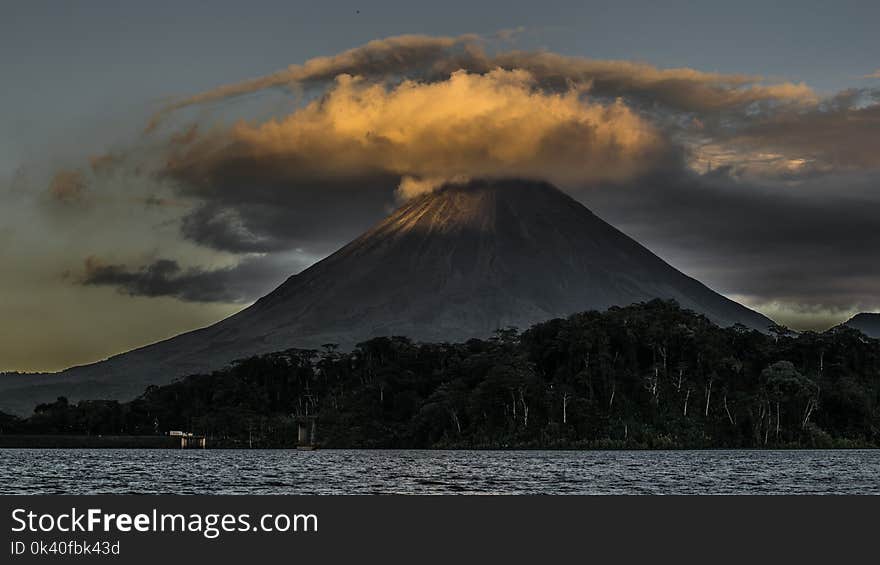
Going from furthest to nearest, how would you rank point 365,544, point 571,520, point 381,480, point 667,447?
1. point 667,447
2. point 381,480
3. point 571,520
4. point 365,544

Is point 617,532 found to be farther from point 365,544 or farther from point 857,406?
point 857,406

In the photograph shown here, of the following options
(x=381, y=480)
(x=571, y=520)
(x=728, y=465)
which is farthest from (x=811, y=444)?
(x=571, y=520)

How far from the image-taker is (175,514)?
1610 inches

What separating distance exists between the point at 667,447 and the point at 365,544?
511 ft

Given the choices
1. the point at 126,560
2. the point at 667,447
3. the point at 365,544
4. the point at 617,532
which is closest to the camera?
the point at 126,560

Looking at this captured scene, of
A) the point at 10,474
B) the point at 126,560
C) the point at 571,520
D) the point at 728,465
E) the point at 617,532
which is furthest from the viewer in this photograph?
the point at 728,465

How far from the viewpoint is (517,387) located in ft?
647

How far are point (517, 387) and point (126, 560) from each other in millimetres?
164737

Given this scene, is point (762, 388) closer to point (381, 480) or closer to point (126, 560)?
point (381, 480)

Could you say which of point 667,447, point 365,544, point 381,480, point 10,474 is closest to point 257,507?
point 365,544

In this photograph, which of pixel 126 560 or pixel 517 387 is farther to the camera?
pixel 517 387

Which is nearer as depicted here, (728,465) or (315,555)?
(315,555)

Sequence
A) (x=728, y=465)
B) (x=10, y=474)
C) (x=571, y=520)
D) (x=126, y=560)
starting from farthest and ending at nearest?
(x=728, y=465), (x=10, y=474), (x=571, y=520), (x=126, y=560)

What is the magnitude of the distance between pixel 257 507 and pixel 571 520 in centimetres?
1135
